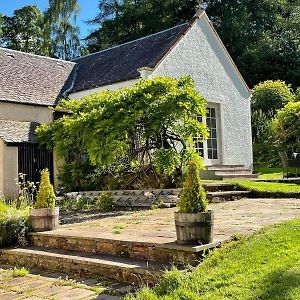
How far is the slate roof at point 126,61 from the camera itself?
16719 millimetres

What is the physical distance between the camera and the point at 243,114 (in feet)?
64.4

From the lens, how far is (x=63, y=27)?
38344 millimetres

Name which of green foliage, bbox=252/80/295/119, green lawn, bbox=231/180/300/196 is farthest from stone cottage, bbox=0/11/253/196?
green foliage, bbox=252/80/295/119

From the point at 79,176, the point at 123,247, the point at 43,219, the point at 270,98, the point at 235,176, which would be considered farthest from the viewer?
the point at 270,98

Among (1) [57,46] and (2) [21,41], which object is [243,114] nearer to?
(1) [57,46]

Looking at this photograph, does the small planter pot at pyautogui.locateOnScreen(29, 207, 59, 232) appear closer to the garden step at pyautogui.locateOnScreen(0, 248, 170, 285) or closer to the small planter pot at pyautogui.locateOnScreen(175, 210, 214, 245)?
the garden step at pyautogui.locateOnScreen(0, 248, 170, 285)

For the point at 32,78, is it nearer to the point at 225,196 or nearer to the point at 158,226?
the point at 225,196

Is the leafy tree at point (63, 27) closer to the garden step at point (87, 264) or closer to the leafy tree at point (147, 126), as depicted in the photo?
the leafy tree at point (147, 126)

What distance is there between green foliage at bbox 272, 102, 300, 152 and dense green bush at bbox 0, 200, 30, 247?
43.4 feet

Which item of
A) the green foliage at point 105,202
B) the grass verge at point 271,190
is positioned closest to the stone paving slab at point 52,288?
the green foliage at point 105,202

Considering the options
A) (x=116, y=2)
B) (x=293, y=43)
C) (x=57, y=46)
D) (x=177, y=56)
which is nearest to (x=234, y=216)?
(x=177, y=56)

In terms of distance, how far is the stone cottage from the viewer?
1513 centimetres

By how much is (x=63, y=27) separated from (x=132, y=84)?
25.3m

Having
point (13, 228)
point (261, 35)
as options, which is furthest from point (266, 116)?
point (13, 228)
